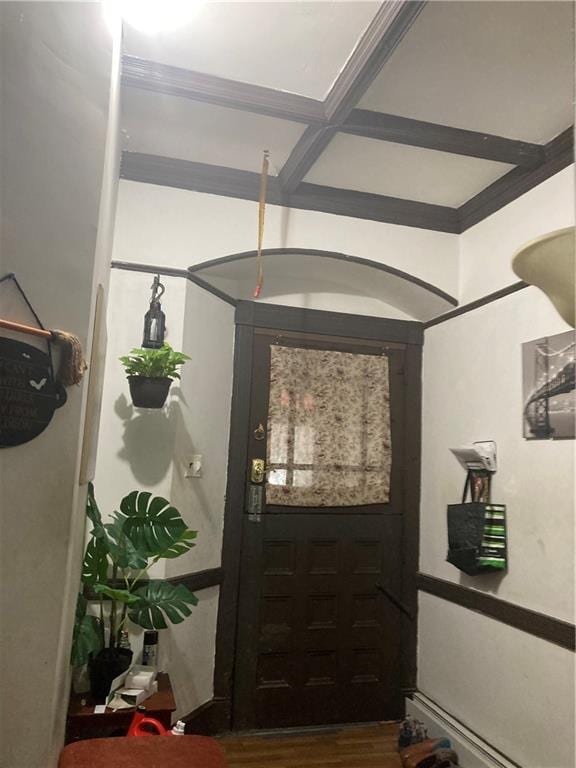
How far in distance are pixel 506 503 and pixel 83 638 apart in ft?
6.17

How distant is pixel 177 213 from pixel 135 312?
1.84 feet

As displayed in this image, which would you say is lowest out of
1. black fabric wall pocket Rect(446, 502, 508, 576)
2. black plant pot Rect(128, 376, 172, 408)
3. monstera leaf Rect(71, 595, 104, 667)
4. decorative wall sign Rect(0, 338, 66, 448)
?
monstera leaf Rect(71, 595, 104, 667)

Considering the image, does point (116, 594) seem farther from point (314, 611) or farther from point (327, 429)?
point (327, 429)

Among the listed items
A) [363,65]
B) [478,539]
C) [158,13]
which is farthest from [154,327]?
[478,539]

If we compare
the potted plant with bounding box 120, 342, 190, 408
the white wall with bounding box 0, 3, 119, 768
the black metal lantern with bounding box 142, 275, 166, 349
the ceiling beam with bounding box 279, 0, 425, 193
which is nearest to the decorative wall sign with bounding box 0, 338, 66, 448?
the white wall with bounding box 0, 3, 119, 768

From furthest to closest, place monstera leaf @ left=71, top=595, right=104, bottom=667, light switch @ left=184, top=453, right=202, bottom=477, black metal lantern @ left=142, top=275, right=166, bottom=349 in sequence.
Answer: light switch @ left=184, top=453, right=202, bottom=477
black metal lantern @ left=142, top=275, right=166, bottom=349
monstera leaf @ left=71, top=595, right=104, bottom=667

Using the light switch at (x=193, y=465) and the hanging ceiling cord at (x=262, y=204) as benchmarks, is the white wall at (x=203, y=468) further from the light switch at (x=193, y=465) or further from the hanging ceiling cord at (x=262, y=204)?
the hanging ceiling cord at (x=262, y=204)

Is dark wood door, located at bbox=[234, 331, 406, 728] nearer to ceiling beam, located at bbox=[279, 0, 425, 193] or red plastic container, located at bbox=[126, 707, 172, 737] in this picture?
red plastic container, located at bbox=[126, 707, 172, 737]

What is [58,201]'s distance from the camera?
4.07 ft

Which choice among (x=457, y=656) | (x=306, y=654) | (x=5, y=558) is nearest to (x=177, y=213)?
(x=5, y=558)

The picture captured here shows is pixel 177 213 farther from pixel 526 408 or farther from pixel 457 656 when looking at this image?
pixel 457 656

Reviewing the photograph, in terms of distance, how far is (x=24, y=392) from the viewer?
1145 mm

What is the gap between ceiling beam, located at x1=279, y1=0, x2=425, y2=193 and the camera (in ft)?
5.84

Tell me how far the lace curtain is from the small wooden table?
125 cm
